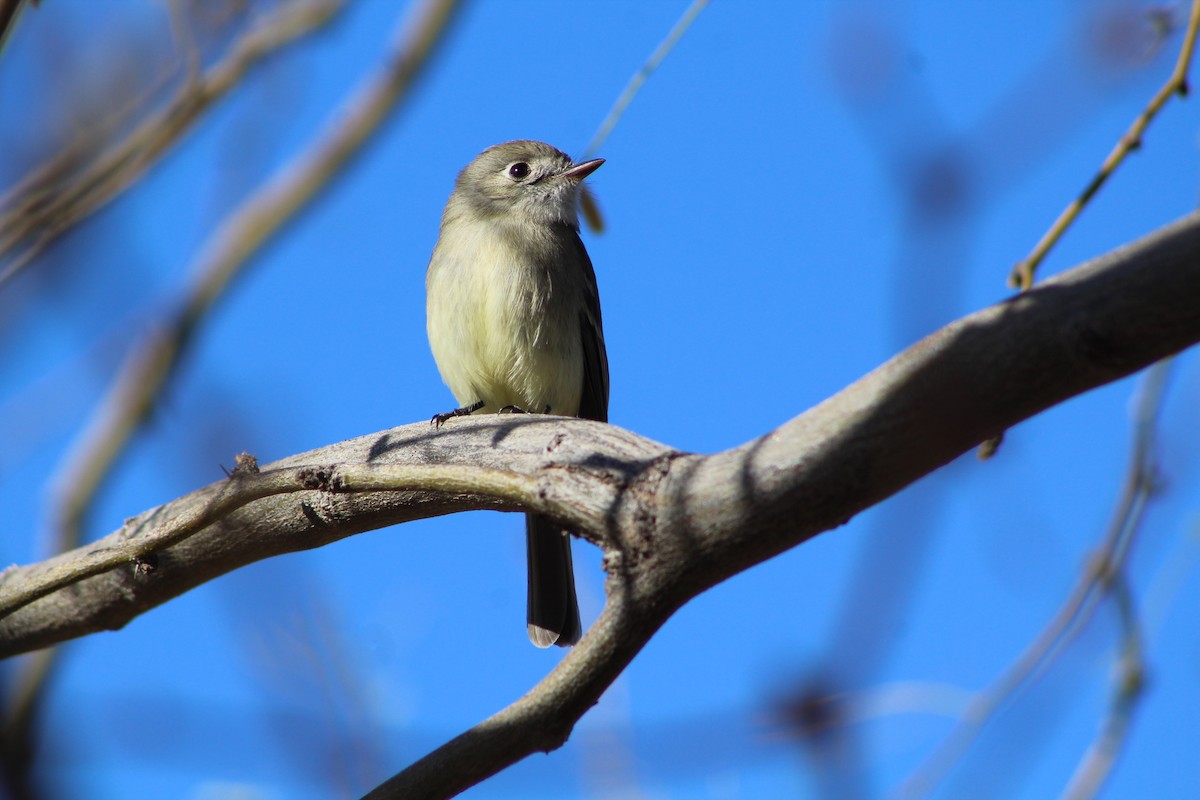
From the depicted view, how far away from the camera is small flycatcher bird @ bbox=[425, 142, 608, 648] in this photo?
4957mm

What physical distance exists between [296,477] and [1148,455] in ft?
6.28

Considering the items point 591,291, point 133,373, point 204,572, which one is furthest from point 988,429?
point 133,373

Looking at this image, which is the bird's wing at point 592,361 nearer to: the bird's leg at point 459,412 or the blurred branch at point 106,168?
the bird's leg at point 459,412

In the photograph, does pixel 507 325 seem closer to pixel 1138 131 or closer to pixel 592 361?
→ pixel 592 361

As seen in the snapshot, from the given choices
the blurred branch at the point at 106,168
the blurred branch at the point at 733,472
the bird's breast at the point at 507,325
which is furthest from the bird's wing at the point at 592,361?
the blurred branch at the point at 733,472

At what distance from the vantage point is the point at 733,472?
2369mm

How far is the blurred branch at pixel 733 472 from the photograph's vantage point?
1.90 metres

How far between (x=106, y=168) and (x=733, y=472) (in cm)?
266

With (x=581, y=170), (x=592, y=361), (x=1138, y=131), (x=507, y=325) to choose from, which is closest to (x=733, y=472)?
(x=1138, y=131)

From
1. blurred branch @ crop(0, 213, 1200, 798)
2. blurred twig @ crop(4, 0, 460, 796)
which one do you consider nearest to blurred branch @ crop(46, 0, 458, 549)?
blurred twig @ crop(4, 0, 460, 796)

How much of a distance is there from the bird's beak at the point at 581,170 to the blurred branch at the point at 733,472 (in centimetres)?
296

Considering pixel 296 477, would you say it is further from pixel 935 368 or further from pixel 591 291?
pixel 591 291

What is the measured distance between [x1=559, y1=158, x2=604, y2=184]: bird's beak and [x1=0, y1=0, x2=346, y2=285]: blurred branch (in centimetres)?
145

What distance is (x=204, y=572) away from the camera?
3619mm
